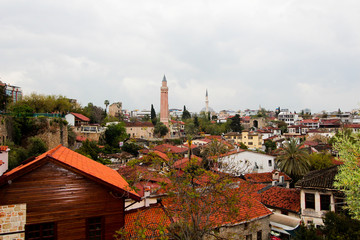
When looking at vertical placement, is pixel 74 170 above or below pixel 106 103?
below

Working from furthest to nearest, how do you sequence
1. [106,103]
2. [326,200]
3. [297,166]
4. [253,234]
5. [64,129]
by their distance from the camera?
[106,103] → [64,129] → [297,166] → [326,200] → [253,234]

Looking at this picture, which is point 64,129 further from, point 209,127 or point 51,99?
point 209,127

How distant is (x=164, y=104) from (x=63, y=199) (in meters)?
75.3

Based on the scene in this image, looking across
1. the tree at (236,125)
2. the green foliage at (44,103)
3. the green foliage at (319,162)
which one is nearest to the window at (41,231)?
the green foliage at (319,162)

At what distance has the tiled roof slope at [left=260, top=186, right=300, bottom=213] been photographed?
52.1 ft

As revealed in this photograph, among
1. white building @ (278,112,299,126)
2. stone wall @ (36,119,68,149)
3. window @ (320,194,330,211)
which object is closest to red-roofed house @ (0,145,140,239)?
window @ (320,194,330,211)

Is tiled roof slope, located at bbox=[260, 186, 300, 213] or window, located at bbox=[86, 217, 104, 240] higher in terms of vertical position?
window, located at bbox=[86, 217, 104, 240]

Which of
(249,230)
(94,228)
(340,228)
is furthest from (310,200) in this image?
(94,228)

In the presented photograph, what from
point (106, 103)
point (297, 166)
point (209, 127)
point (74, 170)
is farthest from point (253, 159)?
point (106, 103)

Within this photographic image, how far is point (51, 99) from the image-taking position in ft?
121

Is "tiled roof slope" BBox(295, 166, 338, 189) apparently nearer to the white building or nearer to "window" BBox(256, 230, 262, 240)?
"window" BBox(256, 230, 262, 240)

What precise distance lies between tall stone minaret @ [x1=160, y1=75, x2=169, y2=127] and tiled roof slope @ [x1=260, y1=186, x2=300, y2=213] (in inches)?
2509

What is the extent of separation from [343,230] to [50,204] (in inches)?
442

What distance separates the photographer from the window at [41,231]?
6788mm
